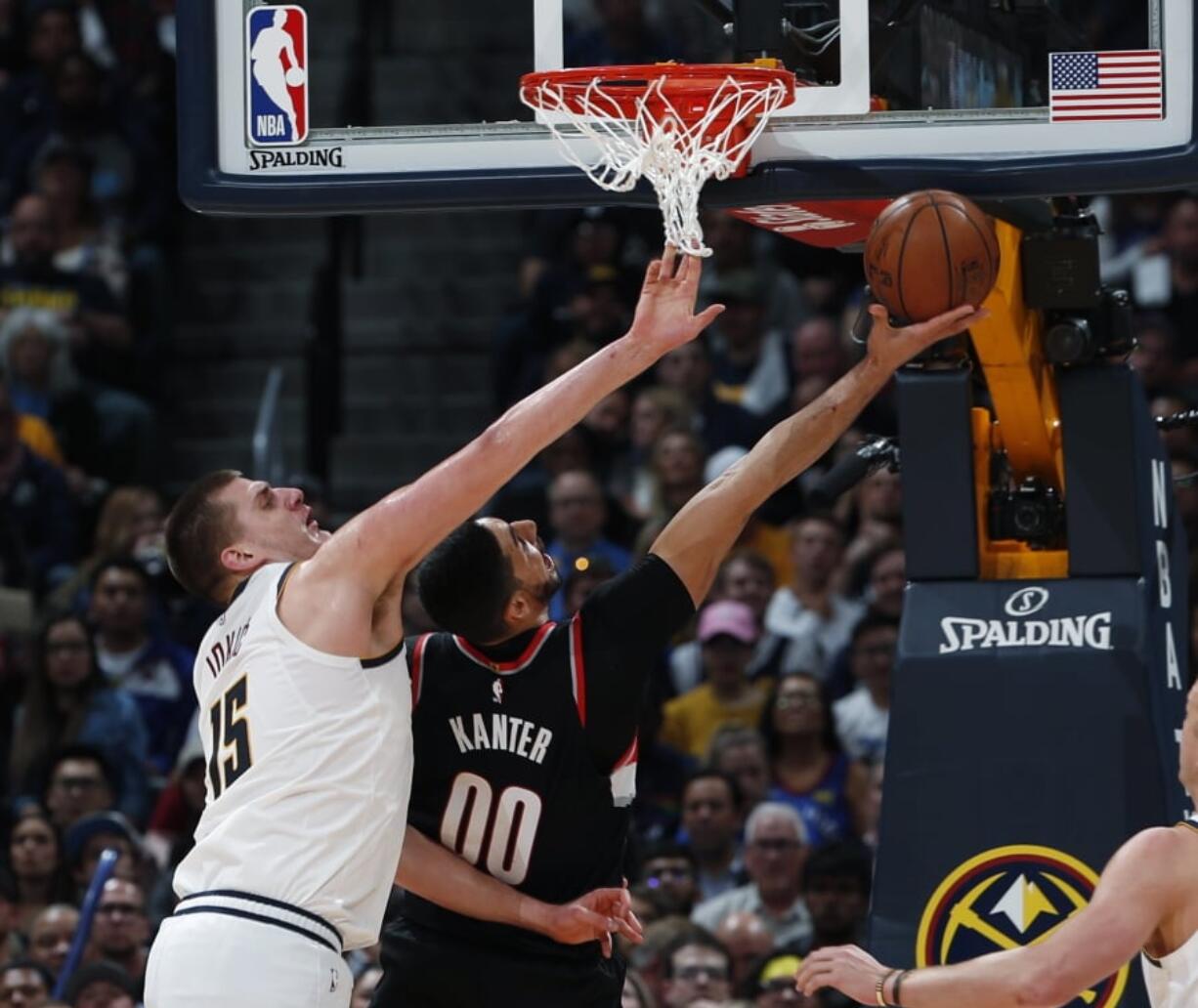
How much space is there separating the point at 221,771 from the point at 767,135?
1.83 meters

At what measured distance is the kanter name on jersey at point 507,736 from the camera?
217 inches

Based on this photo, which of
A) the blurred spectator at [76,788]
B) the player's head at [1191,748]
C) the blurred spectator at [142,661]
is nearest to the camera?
the player's head at [1191,748]

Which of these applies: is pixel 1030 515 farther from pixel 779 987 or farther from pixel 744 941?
pixel 744 941

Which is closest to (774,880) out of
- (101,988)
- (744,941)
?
(744,941)

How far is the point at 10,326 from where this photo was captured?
11836mm

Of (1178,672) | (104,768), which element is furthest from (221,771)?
(104,768)

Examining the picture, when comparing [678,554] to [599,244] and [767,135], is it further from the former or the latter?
[599,244]

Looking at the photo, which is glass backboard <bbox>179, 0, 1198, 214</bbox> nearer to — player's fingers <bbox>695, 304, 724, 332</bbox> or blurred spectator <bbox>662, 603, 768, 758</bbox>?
player's fingers <bbox>695, 304, 724, 332</bbox>

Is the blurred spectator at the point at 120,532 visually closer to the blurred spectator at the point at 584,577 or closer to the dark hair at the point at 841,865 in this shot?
A: the blurred spectator at the point at 584,577

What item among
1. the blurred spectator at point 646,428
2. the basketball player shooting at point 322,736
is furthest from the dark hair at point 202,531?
the blurred spectator at point 646,428

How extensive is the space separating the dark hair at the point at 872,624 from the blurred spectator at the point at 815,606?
0.40 metres

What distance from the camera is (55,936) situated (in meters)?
8.62

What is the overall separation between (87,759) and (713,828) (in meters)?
2.36

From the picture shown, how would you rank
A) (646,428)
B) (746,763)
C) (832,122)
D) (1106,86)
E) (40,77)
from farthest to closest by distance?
(40,77) → (646,428) → (746,763) → (832,122) → (1106,86)
